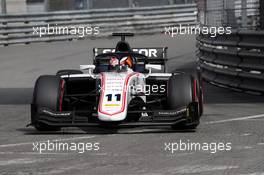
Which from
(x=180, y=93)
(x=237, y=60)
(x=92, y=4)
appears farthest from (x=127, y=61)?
(x=92, y=4)

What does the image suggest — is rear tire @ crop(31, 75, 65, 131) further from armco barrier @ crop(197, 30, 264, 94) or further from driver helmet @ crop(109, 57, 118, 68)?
armco barrier @ crop(197, 30, 264, 94)

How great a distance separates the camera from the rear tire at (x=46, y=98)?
9.71m

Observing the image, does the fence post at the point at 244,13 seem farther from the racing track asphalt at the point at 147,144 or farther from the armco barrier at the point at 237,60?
the racing track asphalt at the point at 147,144

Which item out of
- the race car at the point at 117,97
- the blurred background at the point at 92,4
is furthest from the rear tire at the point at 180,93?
the blurred background at the point at 92,4

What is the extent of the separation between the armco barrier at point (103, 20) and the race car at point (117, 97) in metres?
16.8

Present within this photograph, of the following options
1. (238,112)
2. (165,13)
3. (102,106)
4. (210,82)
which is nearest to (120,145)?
(102,106)

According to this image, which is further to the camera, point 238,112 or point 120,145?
point 238,112

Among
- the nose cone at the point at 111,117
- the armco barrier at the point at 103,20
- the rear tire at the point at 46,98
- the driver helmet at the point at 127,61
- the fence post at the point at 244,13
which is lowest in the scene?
the armco barrier at the point at 103,20

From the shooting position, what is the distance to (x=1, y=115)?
11930 mm

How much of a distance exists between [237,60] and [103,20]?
15987 mm

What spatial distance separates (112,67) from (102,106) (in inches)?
51.5

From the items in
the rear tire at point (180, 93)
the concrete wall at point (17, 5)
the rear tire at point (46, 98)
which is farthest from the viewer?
the concrete wall at point (17, 5)

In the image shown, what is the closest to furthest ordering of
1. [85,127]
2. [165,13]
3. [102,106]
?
[102,106] → [85,127] → [165,13]

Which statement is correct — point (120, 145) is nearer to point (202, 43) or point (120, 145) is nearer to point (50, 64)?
point (202, 43)
